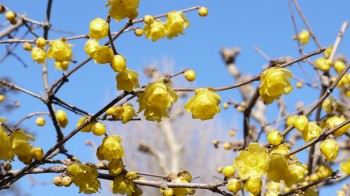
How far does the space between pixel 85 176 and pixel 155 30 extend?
0.69m

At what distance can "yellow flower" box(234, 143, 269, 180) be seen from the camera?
1406 millimetres

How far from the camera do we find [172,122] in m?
17.2

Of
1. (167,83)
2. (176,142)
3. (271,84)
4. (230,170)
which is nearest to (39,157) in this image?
(167,83)

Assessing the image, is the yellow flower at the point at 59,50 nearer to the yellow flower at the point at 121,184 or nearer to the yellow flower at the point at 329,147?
the yellow flower at the point at 121,184

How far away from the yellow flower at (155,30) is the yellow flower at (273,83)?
0.65m

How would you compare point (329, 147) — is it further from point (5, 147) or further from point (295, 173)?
point (5, 147)

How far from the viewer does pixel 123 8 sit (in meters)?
1.43

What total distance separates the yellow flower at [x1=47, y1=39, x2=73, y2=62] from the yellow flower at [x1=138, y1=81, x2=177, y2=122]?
55cm

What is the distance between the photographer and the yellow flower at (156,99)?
1439mm

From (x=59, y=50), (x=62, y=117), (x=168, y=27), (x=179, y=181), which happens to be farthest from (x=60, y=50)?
(x=179, y=181)

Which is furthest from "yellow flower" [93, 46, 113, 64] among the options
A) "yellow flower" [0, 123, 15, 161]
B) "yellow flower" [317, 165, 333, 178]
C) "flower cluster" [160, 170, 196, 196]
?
"yellow flower" [317, 165, 333, 178]

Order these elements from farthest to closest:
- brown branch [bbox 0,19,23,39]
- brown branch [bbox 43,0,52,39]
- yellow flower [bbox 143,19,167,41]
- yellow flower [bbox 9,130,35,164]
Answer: brown branch [bbox 0,19,23,39]
brown branch [bbox 43,0,52,39]
yellow flower [bbox 143,19,167,41]
yellow flower [bbox 9,130,35,164]

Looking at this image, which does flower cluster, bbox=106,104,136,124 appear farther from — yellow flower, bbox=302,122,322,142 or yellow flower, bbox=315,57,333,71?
yellow flower, bbox=315,57,333,71

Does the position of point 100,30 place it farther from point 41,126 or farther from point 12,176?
point 41,126
